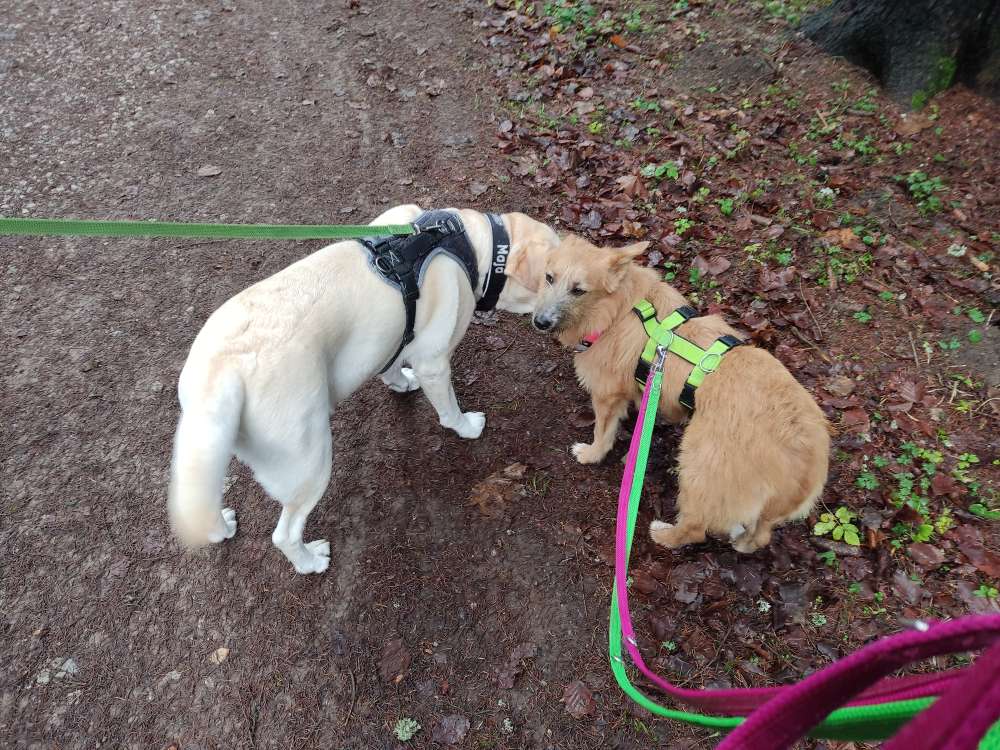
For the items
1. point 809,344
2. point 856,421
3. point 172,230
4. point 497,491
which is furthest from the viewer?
point 809,344

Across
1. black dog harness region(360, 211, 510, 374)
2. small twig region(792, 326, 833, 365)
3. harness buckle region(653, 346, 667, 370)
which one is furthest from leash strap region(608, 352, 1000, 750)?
small twig region(792, 326, 833, 365)

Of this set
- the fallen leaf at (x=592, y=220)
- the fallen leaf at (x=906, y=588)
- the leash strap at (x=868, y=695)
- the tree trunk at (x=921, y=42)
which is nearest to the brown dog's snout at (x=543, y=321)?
the leash strap at (x=868, y=695)

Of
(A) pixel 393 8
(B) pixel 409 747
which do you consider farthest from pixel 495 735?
(A) pixel 393 8

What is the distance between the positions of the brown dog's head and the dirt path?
1.06m

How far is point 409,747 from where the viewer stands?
2957 millimetres

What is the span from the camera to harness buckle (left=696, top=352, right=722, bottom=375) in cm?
301

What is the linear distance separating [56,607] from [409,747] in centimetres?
242

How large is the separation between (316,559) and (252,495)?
73 cm

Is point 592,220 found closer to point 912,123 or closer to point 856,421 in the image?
point 856,421

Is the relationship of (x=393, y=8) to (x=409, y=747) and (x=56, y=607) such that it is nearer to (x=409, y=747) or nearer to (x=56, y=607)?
(x=56, y=607)

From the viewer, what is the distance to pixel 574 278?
333 cm

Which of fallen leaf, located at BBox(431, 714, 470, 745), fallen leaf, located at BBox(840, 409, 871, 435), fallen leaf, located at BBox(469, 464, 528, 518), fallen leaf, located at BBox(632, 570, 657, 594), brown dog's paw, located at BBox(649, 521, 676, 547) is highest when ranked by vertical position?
fallen leaf, located at BBox(840, 409, 871, 435)

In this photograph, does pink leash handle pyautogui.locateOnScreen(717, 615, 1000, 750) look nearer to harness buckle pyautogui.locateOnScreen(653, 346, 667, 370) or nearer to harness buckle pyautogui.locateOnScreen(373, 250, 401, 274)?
harness buckle pyautogui.locateOnScreen(653, 346, 667, 370)

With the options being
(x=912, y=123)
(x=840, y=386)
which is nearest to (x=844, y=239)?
(x=840, y=386)
